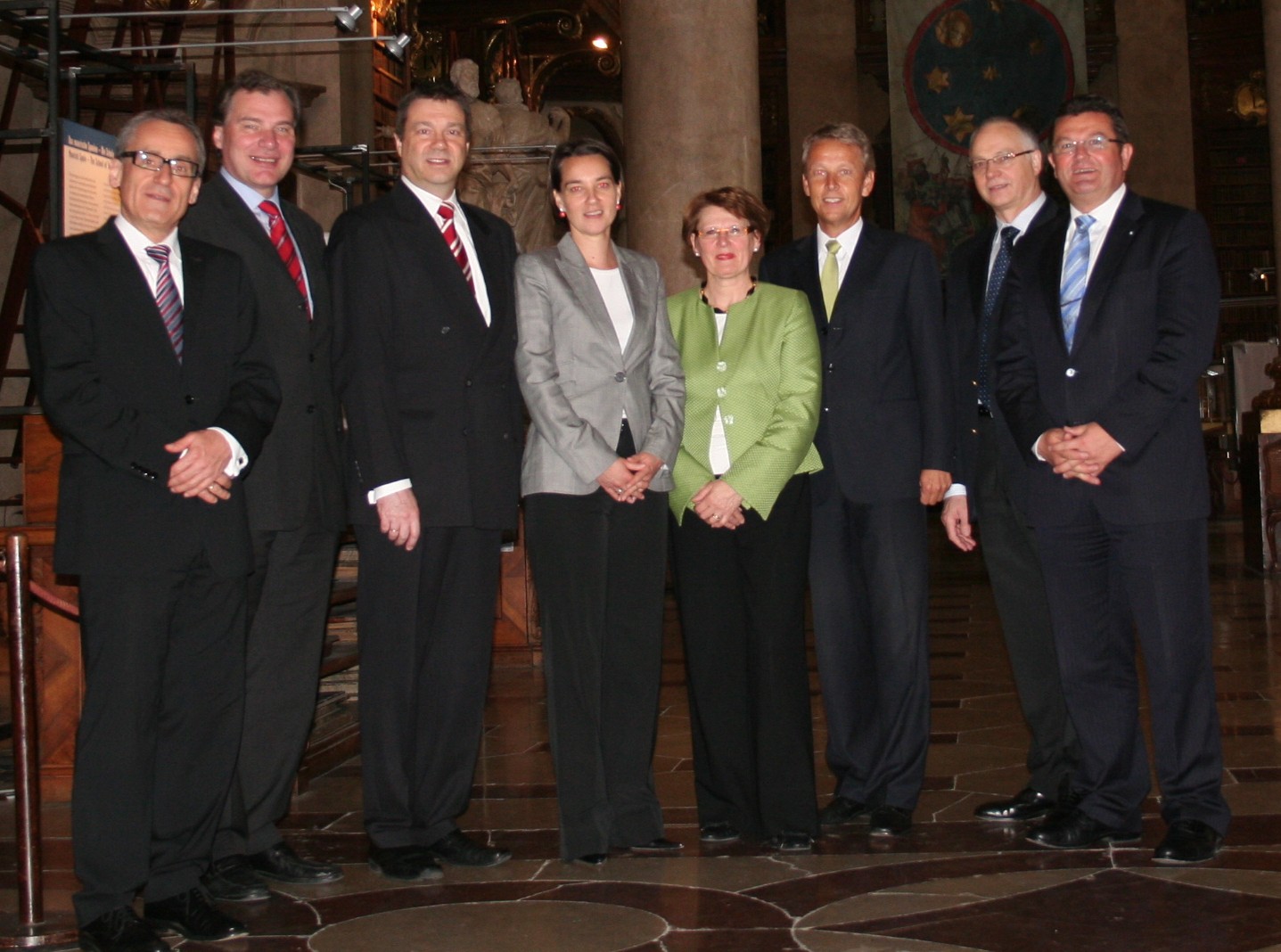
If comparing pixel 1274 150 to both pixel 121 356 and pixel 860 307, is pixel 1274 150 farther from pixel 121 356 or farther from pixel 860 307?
pixel 121 356

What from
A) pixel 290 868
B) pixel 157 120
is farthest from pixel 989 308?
pixel 290 868

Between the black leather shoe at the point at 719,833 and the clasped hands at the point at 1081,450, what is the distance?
114 cm

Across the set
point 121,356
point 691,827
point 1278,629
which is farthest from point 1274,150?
point 121,356

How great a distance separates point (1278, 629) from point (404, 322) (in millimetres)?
5295

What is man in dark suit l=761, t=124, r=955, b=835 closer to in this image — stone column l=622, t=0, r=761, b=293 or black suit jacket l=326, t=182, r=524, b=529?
black suit jacket l=326, t=182, r=524, b=529

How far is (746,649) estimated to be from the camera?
354 centimetres

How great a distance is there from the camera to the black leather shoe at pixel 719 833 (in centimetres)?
354

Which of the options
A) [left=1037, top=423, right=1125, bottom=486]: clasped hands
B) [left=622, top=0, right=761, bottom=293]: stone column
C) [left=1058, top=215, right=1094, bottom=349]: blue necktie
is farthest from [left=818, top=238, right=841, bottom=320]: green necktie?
[left=622, top=0, right=761, bottom=293]: stone column

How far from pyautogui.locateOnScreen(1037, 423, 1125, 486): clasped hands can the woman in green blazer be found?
554 mm

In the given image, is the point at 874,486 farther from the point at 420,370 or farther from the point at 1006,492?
the point at 420,370

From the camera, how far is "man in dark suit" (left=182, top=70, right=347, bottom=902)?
10.8 ft

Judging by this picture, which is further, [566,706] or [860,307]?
[860,307]

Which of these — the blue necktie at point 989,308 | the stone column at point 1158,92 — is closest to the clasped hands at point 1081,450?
the blue necktie at point 989,308

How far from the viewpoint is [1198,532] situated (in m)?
3.40
